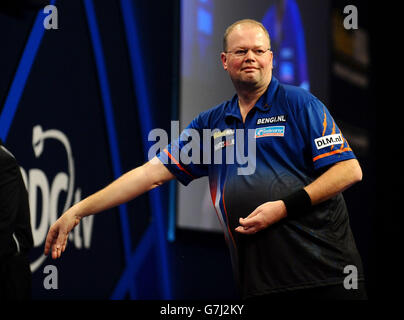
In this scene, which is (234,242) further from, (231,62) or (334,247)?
(231,62)

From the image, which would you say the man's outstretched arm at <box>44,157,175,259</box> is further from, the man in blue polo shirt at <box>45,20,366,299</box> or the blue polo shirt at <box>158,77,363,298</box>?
the blue polo shirt at <box>158,77,363,298</box>

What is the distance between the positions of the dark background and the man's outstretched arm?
127 cm

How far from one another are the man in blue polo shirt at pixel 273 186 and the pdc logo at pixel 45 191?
1317 mm

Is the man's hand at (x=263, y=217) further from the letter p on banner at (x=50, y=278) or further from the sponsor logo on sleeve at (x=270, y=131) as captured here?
the letter p on banner at (x=50, y=278)

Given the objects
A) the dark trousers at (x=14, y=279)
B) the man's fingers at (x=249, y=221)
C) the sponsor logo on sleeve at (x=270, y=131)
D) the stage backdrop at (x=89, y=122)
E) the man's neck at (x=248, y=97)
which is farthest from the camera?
the stage backdrop at (x=89, y=122)

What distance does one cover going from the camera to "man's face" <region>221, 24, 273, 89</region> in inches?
91.0

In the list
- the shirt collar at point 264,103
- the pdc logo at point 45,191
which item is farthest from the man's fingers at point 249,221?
the pdc logo at point 45,191

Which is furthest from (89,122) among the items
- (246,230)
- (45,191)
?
(246,230)

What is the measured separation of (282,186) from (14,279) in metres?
1.41

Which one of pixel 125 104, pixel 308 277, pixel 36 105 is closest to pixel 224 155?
pixel 308 277

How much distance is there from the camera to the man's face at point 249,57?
7.58 feet

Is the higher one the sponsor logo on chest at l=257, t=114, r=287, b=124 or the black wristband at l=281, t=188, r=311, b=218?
the sponsor logo on chest at l=257, t=114, r=287, b=124

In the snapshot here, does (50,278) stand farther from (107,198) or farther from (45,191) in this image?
(107,198)

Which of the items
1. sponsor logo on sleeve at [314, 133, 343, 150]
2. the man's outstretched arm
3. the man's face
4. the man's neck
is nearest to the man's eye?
the man's face
